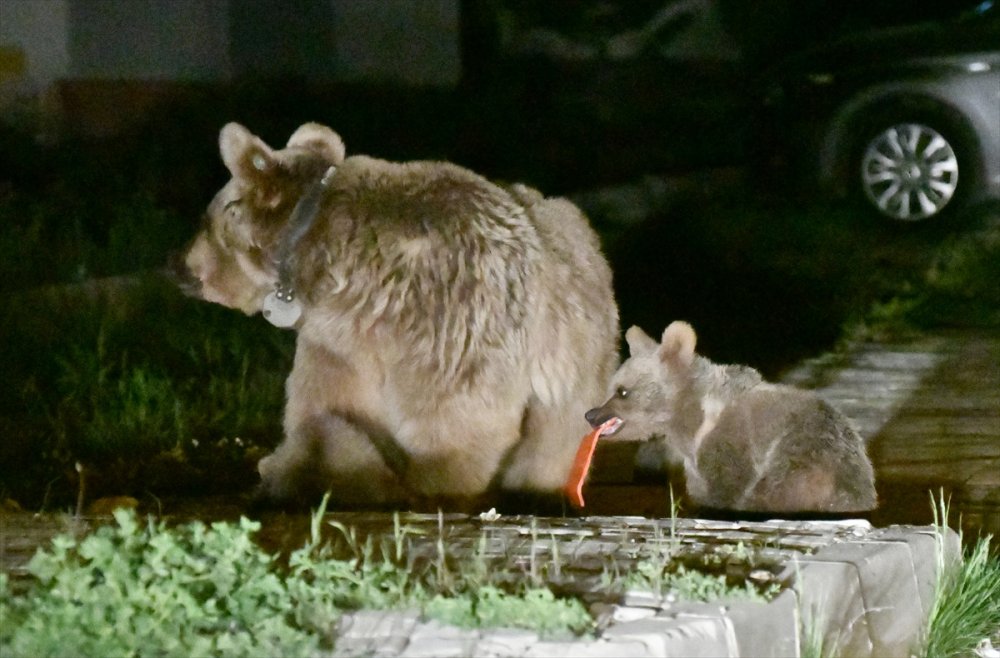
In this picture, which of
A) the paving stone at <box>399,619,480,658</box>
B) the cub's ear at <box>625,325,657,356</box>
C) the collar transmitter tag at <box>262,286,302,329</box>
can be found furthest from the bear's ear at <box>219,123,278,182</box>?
the paving stone at <box>399,619,480,658</box>

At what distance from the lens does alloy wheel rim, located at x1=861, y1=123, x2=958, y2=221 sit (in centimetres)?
1310

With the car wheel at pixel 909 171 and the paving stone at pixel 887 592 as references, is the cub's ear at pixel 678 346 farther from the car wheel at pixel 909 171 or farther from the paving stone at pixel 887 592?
the car wheel at pixel 909 171

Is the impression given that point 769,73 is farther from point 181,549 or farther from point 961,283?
point 181,549

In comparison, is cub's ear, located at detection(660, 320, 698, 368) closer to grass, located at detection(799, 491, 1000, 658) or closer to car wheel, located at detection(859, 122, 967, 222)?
grass, located at detection(799, 491, 1000, 658)

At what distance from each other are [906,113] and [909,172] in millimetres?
522

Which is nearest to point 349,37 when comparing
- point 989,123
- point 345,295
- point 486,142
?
point 486,142

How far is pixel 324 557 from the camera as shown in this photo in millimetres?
4176

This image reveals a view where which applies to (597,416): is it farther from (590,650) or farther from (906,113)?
(906,113)

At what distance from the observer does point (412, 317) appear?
5523 mm

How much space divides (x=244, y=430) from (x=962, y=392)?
12.9 feet

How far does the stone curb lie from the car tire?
872cm

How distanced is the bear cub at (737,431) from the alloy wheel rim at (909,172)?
7.46 metres

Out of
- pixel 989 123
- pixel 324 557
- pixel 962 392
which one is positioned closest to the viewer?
pixel 324 557

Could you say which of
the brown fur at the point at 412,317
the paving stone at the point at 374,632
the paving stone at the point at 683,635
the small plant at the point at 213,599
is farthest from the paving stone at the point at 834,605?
the brown fur at the point at 412,317
